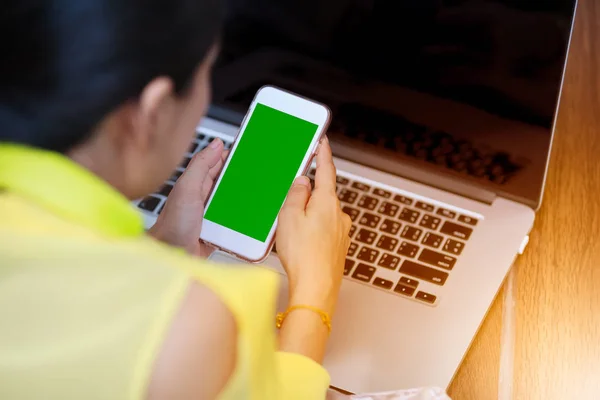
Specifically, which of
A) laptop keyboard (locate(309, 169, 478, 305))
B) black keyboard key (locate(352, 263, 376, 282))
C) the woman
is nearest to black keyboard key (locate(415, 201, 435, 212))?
laptop keyboard (locate(309, 169, 478, 305))

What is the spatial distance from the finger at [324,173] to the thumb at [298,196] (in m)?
0.01

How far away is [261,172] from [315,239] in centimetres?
10

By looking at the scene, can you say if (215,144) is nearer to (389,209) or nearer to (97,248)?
(389,209)

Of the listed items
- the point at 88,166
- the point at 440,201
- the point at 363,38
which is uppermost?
the point at 363,38

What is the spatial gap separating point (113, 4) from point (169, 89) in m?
0.07

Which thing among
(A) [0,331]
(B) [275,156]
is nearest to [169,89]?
(A) [0,331]

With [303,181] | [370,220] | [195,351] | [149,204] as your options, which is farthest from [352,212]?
[195,351]

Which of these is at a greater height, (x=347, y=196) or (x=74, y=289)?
(x=347, y=196)

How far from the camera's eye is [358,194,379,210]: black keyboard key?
77 centimetres

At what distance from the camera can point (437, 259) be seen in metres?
0.71

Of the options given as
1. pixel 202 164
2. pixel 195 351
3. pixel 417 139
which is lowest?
pixel 195 351

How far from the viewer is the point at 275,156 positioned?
2.24 feet

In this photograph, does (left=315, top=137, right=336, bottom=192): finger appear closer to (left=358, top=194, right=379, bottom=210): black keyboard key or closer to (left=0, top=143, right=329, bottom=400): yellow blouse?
(left=358, top=194, right=379, bottom=210): black keyboard key

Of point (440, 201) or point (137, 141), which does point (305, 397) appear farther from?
point (440, 201)
